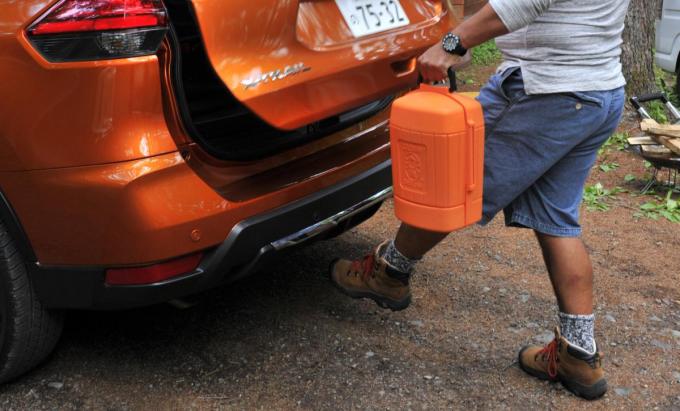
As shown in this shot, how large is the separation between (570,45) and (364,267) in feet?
4.13

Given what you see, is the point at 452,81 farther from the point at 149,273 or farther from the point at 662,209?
the point at 662,209

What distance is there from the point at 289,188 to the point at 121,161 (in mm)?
596

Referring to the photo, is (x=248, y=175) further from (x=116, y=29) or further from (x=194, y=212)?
(x=116, y=29)

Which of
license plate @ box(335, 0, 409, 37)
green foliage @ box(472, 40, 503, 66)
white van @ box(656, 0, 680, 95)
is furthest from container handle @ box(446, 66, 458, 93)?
green foliage @ box(472, 40, 503, 66)

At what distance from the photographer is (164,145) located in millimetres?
2289

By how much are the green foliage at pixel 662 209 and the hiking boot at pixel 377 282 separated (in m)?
1.91

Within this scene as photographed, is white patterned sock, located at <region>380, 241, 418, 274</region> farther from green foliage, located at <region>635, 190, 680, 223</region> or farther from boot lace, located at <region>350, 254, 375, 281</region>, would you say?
green foliage, located at <region>635, 190, 680, 223</region>

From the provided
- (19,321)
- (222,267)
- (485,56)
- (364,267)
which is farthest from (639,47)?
(19,321)

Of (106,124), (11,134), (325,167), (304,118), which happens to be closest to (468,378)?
(325,167)

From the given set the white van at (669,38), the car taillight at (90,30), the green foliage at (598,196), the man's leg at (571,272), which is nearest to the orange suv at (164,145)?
the car taillight at (90,30)

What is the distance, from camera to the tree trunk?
228 inches

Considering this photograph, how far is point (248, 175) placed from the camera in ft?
8.46

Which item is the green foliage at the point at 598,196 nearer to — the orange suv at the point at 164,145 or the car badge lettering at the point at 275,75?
the orange suv at the point at 164,145

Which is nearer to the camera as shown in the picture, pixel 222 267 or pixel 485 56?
pixel 222 267
